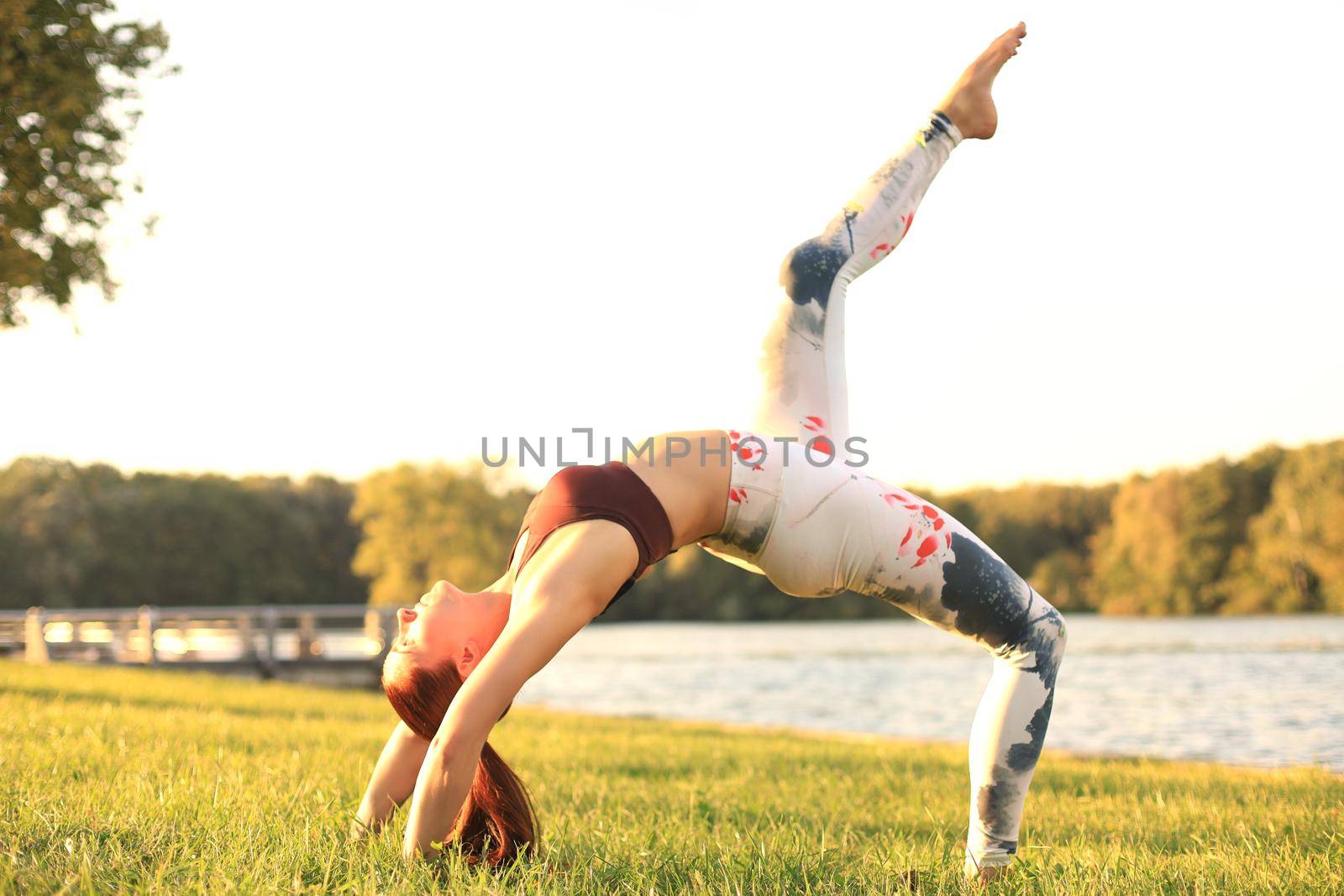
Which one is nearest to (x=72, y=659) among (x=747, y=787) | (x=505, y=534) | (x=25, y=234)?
(x=25, y=234)

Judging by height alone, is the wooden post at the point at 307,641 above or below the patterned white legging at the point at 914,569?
below

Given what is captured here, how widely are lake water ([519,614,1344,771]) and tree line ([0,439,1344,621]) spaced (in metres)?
6.09

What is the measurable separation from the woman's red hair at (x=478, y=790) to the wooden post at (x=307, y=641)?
72.0 ft

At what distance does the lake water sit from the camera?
13438 mm

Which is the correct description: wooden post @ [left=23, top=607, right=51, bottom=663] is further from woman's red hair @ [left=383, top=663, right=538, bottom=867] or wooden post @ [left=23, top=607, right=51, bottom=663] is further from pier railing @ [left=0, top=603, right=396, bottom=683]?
woman's red hair @ [left=383, top=663, right=538, bottom=867]

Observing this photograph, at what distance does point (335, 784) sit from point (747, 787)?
6.75 feet

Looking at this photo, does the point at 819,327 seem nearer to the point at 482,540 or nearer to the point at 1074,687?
the point at 1074,687

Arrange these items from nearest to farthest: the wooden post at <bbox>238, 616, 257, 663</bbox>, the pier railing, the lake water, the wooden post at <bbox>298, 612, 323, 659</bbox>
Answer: the lake water → the pier railing → the wooden post at <bbox>238, 616, 257, 663</bbox> → the wooden post at <bbox>298, 612, 323, 659</bbox>

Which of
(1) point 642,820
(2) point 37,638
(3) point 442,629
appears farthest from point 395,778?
(2) point 37,638

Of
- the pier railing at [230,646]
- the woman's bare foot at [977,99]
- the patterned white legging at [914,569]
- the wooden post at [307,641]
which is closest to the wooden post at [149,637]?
the pier railing at [230,646]

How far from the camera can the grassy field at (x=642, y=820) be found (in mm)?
2504

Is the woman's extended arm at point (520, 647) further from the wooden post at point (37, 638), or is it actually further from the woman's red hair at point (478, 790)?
the wooden post at point (37, 638)

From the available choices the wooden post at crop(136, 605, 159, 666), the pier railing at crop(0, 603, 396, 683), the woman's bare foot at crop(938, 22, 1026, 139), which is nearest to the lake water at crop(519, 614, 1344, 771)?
the pier railing at crop(0, 603, 396, 683)

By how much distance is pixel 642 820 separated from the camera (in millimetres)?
3867
